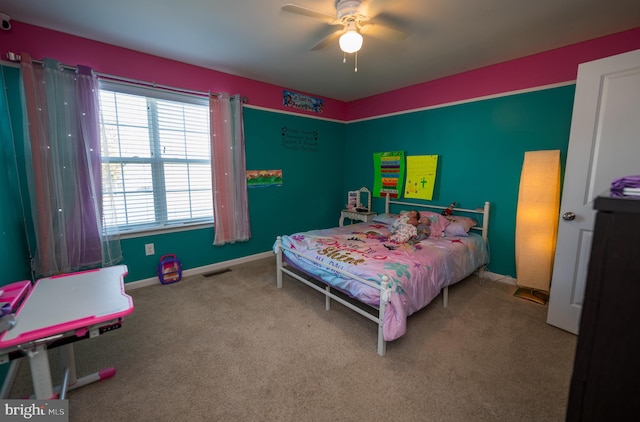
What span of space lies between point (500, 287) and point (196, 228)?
3772 millimetres

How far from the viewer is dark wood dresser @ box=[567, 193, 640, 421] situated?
648 millimetres

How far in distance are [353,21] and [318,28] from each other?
0.45 meters

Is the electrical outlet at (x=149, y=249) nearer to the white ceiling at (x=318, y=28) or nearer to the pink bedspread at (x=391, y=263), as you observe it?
the pink bedspread at (x=391, y=263)

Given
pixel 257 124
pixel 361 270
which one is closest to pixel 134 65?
pixel 257 124

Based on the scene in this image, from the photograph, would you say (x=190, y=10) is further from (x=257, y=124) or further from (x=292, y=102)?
(x=292, y=102)

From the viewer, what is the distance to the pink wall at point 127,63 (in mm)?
2270

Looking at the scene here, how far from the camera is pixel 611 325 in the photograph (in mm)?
672

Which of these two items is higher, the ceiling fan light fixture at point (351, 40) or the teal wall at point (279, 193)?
the ceiling fan light fixture at point (351, 40)

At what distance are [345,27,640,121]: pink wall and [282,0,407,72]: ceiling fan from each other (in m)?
1.67

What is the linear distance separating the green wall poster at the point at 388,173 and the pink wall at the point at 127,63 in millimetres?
1777

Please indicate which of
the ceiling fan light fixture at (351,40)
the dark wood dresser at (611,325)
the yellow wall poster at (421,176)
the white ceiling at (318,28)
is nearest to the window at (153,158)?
the white ceiling at (318,28)

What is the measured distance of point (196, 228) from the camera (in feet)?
11.2

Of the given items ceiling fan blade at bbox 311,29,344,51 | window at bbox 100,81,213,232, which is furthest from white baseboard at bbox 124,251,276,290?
ceiling fan blade at bbox 311,29,344,51

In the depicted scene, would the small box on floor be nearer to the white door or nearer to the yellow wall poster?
the yellow wall poster
